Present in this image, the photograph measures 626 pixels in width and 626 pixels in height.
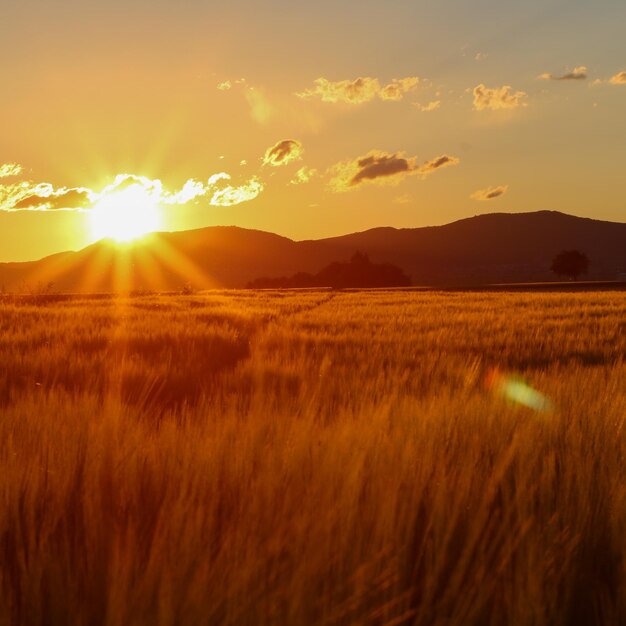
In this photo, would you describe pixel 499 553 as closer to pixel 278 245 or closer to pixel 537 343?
pixel 537 343

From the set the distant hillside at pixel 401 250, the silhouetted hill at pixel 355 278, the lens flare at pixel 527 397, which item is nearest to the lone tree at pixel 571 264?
the silhouetted hill at pixel 355 278

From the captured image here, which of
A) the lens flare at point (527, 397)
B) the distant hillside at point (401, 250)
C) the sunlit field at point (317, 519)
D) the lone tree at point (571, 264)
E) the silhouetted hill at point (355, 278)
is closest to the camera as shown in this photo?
the sunlit field at point (317, 519)

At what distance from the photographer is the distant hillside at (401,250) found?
14825 cm

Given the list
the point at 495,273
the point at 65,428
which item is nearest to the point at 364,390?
the point at 65,428

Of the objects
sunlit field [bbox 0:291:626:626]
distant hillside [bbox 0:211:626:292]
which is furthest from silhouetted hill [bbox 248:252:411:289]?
sunlit field [bbox 0:291:626:626]

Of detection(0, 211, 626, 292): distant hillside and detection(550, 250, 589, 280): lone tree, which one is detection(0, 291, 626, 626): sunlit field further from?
detection(0, 211, 626, 292): distant hillside

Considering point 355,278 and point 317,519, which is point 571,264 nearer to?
point 355,278

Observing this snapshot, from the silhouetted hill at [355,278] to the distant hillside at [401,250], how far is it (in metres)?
50.6

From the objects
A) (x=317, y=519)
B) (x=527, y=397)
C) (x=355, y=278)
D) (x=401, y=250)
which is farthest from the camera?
(x=401, y=250)

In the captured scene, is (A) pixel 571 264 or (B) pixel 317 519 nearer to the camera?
(B) pixel 317 519

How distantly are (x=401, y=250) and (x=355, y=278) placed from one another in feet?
282

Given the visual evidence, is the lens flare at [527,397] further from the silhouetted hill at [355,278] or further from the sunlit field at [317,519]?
the silhouetted hill at [355,278]

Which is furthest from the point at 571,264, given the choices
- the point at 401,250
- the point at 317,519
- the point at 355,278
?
the point at 317,519

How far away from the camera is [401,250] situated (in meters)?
172
